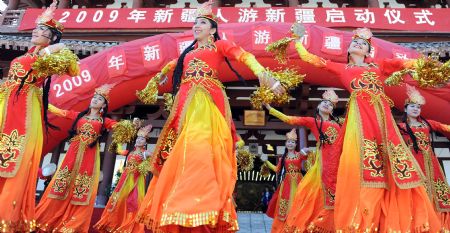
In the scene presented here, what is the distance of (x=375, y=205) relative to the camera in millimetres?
2582

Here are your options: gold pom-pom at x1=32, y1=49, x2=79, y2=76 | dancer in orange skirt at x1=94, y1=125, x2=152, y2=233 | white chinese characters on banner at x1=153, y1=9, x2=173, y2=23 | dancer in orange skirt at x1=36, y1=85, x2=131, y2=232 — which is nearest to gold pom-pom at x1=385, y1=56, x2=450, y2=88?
gold pom-pom at x1=32, y1=49, x2=79, y2=76

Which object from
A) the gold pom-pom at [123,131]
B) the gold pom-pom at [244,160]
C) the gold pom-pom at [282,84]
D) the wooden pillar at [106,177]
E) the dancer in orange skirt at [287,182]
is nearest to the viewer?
the gold pom-pom at [282,84]

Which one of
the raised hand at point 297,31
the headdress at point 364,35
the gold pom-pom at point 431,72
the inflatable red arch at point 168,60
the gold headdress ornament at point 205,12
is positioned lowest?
the gold pom-pom at point 431,72

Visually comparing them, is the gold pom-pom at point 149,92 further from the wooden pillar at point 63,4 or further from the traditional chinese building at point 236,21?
the wooden pillar at point 63,4

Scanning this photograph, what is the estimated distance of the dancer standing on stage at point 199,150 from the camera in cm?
209

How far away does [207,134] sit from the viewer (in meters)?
2.37

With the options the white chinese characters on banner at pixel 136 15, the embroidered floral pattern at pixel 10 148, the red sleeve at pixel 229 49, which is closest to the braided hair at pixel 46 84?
the embroidered floral pattern at pixel 10 148

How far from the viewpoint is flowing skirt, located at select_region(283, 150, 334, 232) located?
3847 mm

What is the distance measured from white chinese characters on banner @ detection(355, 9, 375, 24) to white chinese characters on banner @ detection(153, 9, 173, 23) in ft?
12.1

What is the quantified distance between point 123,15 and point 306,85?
3.95m

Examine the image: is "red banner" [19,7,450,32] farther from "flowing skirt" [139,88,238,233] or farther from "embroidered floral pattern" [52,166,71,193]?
"flowing skirt" [139,88,238,233]

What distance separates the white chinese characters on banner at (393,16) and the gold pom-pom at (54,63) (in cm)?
660

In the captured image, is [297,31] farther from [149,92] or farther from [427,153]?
[427,153]

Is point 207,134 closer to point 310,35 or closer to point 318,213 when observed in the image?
point 318,213
